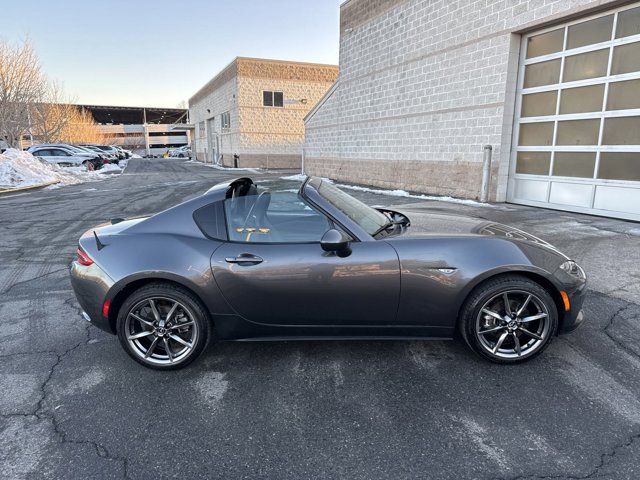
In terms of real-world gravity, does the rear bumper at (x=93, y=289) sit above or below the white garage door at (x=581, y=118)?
below

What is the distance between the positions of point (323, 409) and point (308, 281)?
0.85m

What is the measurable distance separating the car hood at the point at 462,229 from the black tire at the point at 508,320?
0.44 metres

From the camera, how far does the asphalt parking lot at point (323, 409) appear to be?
7.26 feet

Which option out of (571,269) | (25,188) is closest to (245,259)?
(571,269)

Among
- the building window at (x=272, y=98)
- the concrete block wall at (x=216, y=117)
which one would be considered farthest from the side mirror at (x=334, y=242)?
the building window at (x=272, y=98)

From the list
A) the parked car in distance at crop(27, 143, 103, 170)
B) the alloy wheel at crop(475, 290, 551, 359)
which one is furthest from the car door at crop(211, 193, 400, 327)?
the parked car in distance at crop(27, 143, 103, 170)

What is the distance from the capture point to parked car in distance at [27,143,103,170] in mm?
25984

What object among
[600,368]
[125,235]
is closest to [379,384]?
[600,368]

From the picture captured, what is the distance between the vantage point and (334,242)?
2834 millimetres

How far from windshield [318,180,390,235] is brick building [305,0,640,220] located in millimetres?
7090

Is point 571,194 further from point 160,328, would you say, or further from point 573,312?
point 160,328

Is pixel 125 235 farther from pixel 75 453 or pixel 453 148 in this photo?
pixel 453 148

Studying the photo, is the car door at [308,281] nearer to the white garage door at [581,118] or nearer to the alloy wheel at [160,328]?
the alloy wheel at [160,328]

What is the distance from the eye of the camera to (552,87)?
9.50 metres
